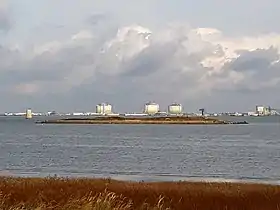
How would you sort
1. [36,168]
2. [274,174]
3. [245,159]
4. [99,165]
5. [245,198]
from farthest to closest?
[245,159], [99,165], [36,168], [274,174], [245,198]

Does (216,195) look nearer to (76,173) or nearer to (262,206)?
(262,206)

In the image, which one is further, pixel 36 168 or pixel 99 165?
pixel 99 165

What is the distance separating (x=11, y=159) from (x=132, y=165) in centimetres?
1617

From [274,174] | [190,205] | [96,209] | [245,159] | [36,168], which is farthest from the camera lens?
[245,159]

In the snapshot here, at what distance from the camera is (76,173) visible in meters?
52.0

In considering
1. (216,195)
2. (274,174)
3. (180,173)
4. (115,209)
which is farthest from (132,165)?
(115,209)

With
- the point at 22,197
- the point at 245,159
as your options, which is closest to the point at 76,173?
the point at 245,159

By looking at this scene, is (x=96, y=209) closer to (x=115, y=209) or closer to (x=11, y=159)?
(x=115, y=209)

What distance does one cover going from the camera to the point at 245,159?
6806 centimetres

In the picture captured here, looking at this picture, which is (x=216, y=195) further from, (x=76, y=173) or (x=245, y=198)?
(x=76, y=173)

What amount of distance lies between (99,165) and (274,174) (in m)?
17.8

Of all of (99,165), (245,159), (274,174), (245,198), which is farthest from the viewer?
(245,159)

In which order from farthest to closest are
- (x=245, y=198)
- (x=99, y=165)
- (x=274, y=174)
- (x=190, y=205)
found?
(x=99, y=165)
(x=274, y=174)
(x=245, y=198)
(x=190, y=205)

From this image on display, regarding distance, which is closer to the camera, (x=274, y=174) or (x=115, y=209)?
(x=115, y=209)
